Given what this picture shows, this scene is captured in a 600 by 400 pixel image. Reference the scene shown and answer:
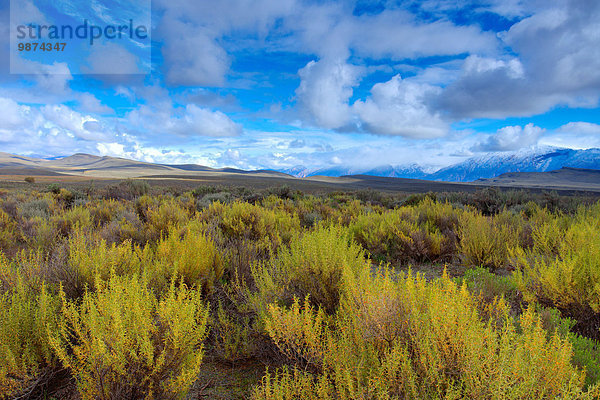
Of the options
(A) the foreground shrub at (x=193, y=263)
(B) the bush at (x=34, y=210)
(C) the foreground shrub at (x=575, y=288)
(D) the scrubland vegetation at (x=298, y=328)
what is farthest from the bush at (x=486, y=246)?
(B) the bush at (x=34, y=210)

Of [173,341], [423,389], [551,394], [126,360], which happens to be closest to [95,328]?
[126,360]

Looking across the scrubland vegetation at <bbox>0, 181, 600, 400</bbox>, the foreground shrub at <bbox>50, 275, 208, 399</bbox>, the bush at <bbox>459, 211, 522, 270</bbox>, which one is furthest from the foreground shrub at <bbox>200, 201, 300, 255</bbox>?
the foreground shrub at <bbox>50, 275, 208, 399</bbox>

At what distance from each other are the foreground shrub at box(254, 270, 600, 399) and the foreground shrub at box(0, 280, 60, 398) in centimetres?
151

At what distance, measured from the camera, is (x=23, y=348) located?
2.08 m

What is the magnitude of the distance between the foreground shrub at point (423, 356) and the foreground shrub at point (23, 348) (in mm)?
1510

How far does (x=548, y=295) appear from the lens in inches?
121

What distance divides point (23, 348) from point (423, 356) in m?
2.68

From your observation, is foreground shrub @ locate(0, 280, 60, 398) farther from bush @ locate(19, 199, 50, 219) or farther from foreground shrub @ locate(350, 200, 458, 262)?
bush @ locate(19, 199, 50, 219)

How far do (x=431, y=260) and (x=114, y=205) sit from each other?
9.34 meters

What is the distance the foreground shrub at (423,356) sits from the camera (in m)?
1.51

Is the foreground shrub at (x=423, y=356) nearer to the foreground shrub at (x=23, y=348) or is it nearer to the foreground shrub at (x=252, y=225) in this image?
the foreground shrub at (x=23, y=348)

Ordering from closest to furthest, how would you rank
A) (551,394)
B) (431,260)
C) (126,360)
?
1. (551,394)
2. (126,360)
3. (431,260)

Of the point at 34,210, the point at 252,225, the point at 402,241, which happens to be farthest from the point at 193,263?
the point at 34,210

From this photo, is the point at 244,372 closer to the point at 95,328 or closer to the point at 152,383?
the point at 152,383
